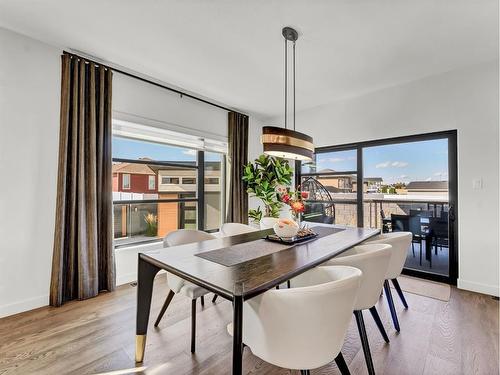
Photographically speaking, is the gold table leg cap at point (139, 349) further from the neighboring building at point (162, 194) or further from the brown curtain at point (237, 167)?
the brown curtain at point (237, 167)

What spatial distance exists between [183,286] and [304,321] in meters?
1.16

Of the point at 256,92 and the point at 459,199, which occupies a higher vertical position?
the point at 256,92

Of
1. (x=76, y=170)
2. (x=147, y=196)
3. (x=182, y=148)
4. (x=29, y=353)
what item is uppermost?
(x=182, y=148)

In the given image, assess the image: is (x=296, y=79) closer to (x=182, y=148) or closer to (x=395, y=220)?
(x=182, y=148)

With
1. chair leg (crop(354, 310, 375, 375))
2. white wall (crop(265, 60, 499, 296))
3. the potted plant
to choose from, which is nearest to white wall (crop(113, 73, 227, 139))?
the potted plant

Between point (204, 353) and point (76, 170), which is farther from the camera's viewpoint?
point (76, 170)

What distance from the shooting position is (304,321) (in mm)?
1067

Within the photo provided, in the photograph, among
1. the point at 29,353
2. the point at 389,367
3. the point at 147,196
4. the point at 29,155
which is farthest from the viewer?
the point at 147,196

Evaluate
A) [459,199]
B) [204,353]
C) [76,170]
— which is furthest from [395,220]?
[76,170]

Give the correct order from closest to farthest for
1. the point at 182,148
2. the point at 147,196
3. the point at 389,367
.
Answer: the point at 389,367 < the point at 147,196 < the point at 182,148

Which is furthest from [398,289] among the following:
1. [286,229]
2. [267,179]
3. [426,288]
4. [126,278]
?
[126,278]

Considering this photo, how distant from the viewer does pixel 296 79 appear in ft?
10.8

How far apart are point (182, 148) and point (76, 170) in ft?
5.17

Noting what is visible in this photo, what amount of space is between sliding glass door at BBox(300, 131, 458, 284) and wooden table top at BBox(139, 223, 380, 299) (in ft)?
6.06
